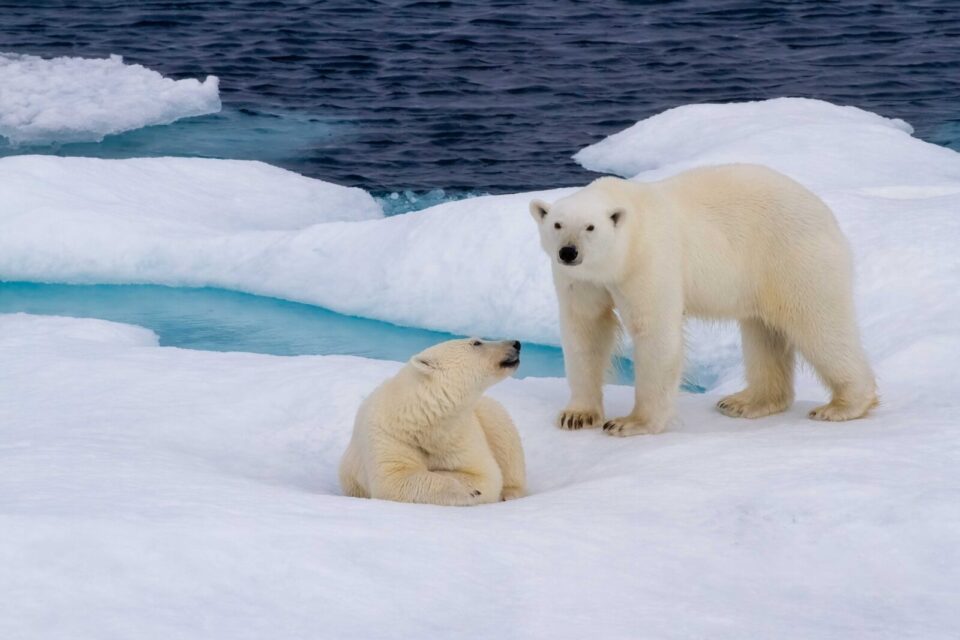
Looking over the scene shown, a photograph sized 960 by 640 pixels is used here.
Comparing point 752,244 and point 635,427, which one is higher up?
point 752,244

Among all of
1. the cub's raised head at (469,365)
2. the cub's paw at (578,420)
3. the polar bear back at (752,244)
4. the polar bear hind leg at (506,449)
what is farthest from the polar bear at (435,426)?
the polar bear back at (752,244)

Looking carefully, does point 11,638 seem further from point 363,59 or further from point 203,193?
point 363,59

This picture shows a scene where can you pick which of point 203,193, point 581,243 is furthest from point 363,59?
point 581,243

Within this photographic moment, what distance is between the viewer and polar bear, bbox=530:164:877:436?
4.52m

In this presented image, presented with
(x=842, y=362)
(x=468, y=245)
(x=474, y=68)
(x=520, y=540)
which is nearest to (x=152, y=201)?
(x=468, y=245)

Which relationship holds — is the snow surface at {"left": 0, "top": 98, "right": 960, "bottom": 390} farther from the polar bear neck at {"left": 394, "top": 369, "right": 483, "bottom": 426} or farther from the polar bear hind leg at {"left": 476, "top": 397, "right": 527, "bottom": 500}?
the polar bear neck at {"left": 394, "top": 369, "right": 483, "bottom": 426}

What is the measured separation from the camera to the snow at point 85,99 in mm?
12492

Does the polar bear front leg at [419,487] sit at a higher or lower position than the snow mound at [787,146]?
higher

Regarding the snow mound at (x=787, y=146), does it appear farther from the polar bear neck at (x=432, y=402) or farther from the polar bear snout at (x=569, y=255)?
the polar bear neck at (x=432, y=402)

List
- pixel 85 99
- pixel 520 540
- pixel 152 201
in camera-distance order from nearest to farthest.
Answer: pixel 520 540, pixel 152 201, pixel 85 99

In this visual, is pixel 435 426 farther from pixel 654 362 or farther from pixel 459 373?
pixel 654 362

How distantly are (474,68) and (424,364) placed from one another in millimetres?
13416

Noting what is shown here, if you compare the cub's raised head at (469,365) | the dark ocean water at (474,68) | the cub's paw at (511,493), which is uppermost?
the cub's raised head at (469,365)

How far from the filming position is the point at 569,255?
4.27m
